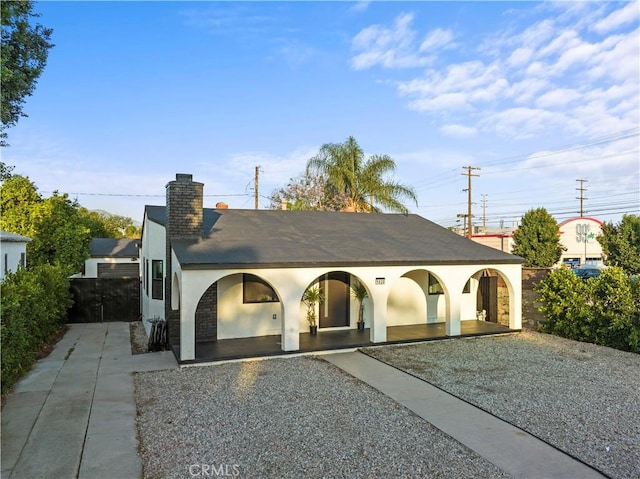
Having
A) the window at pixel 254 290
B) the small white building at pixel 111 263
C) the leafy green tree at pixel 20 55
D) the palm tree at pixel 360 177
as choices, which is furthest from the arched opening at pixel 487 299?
the small white building at pixel 111 263

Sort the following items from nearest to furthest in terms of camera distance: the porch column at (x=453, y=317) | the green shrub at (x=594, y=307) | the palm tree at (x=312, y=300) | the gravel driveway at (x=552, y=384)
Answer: the gravel driveway at (x=552, y=384)
the green shrub at (x=594, y=307)
the porch column at (x=453, y=317)
the palm tree at (x=312, y=300)

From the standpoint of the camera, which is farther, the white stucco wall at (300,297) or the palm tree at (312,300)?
the palm tree at (312,300)

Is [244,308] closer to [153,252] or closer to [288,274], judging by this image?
[288,274]

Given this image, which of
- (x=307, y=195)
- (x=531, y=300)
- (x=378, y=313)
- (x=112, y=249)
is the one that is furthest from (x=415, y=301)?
(x=112, y=249)

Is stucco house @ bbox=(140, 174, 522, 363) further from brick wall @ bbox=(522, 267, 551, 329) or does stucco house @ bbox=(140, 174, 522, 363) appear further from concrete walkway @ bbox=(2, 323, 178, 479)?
concrete walkway @ bbox=(2, 323, 178, 479)

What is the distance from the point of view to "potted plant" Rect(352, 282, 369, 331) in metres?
11.8

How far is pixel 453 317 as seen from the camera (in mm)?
11109

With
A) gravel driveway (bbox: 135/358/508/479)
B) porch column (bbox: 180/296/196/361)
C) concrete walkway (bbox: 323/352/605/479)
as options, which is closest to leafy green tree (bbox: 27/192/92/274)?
porch column (bbox: 180/296/196/361)

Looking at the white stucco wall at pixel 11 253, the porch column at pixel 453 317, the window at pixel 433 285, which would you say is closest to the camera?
the porch column at pixel 453 317

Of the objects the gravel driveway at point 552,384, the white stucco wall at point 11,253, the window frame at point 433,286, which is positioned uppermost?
the white stucco wall at point 11,253

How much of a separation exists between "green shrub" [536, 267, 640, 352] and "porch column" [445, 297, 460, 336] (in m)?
2.83

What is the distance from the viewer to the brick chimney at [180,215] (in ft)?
33.3

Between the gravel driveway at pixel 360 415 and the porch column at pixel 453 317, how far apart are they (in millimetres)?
1823

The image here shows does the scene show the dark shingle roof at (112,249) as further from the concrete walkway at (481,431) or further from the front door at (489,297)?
the concrete walkway at (481,431)
